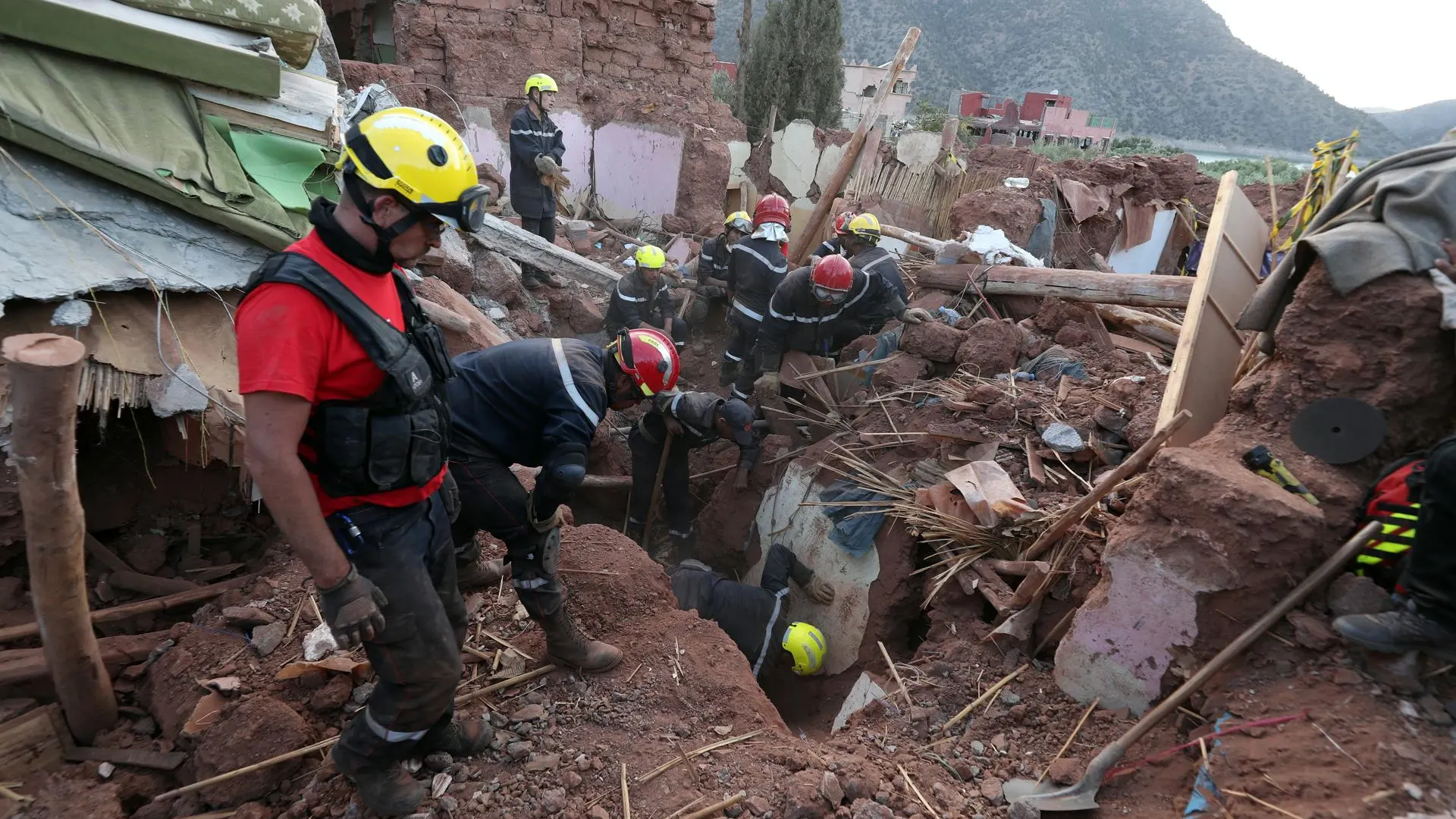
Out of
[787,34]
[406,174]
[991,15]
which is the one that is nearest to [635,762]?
[406,174]

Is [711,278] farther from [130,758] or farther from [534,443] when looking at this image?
[130,758]

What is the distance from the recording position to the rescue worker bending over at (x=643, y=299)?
7.27 meters

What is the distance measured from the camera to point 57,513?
2.36m

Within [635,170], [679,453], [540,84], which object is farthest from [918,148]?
[679,453]

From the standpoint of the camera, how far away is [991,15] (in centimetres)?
6316

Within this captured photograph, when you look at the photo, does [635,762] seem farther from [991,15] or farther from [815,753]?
[991,15]

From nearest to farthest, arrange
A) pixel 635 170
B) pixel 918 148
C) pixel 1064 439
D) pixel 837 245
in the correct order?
1. pixel 1064 439
2. pixel 837 245
3. pixel 635 170
4. pixel 918 148

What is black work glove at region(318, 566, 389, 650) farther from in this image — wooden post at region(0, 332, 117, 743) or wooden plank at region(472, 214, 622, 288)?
wooden plank at region(472, 214, 622, 288)

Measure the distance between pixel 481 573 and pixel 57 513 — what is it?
1.69 metres

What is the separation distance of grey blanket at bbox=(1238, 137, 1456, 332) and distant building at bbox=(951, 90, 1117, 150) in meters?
31.9

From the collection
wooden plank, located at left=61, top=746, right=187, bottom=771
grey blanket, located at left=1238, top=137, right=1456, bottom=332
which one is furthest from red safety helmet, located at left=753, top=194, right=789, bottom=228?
wooden plank, located at left=61, top=746, right=187, bottom=771

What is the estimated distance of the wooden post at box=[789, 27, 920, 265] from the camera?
8.76 m

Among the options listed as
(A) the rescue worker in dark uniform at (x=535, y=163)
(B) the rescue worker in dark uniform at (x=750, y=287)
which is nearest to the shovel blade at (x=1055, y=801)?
(B) the rescue worker in dark uniform at (x=750, y=287)

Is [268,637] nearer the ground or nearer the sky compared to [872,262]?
nearer the ground
